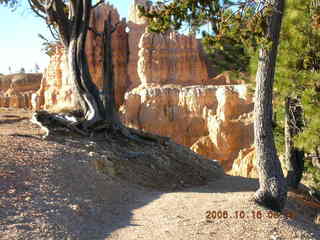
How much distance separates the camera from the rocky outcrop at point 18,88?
4541 centimetres

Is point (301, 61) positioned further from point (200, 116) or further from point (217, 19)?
point (200, 116)

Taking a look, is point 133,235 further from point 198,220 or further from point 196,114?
point 196,114

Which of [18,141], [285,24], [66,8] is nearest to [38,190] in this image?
[18,141]

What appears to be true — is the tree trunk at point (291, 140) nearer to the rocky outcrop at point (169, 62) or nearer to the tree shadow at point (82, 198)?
the tree shadow at point (82, 198)

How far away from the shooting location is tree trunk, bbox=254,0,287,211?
18.7ft

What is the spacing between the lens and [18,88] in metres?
51.0

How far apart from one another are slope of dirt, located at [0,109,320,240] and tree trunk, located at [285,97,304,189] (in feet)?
6.42

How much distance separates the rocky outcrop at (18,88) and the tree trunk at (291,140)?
4081cm

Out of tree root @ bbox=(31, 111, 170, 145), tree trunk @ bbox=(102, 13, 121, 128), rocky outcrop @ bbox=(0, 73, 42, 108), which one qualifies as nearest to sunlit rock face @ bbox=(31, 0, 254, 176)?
rocky outcrop @ bbox=(0, 73, 42, 108)

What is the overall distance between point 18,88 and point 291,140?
48.1m

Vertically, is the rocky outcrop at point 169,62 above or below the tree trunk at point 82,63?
above

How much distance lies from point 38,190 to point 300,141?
5.20m

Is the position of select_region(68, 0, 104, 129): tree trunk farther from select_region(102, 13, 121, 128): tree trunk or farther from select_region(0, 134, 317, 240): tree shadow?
Result: select_region(0, 134, 317, 240): tree shadow
